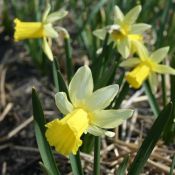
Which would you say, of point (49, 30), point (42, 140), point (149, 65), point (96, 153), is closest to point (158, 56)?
point (149, 65)

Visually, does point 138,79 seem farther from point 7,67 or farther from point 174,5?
point 7,67

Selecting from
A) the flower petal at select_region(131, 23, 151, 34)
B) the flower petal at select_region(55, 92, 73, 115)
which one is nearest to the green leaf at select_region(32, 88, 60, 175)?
the flower petal at select_region(55, 92, 73, 115)

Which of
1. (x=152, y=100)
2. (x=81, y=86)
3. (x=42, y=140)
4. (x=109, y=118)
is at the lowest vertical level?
(x=152, y=100)

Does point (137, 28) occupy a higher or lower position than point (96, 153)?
higher

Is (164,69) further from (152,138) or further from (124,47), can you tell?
(152,138)

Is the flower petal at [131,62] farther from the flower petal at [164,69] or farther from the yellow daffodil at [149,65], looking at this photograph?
the flower petal at [164,69]

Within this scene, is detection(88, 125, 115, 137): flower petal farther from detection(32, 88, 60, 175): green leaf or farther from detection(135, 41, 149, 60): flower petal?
detection(135, 41, 149, 60): flower petal
